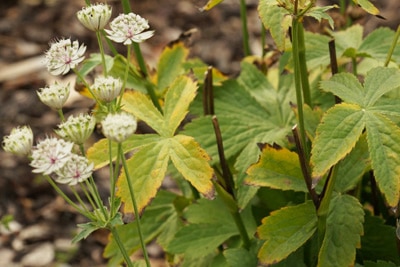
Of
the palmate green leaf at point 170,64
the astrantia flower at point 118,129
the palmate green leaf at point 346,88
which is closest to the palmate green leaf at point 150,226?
the palmate green leaf at point 170,64

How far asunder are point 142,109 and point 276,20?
0.32m

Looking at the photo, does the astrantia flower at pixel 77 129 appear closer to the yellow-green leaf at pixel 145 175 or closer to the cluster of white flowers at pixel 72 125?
the cluster of white flowers at pixel 72 125

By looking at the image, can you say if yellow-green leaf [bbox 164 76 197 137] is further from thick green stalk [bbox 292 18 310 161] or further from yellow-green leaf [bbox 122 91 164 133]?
thick green stalk [bbox 292 18 310 161]

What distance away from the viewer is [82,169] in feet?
3.16

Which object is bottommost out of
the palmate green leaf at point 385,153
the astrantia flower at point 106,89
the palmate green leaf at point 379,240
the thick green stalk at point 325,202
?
the palmate green leaf at point 379,240

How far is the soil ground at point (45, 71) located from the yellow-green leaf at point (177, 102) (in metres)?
1.14

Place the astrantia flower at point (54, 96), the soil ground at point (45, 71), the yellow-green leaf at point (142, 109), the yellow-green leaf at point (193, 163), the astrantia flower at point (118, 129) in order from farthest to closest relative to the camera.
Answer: the soil ground at point (45, 71), the yellow-green leaf at point (142, 109), the yellow-green leaf at point (193, 163), the astrantia flower at point (54, 96), the astrantia flower at point (118, 129)

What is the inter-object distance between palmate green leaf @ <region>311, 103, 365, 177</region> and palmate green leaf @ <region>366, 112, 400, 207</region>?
0.02 m

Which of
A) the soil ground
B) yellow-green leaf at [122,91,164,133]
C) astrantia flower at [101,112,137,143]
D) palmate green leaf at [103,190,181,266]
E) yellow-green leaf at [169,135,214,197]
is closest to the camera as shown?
astrantia flower at [101,112,137,143]

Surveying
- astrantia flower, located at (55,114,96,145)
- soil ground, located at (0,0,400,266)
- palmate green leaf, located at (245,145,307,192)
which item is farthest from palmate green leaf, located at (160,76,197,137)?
soil ground, located at (0,0,400,266)

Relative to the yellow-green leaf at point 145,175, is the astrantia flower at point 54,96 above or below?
above

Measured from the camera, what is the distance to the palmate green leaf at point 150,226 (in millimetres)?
1548

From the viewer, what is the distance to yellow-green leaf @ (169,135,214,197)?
116cm

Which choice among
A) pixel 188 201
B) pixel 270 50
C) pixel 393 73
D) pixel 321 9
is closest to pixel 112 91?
pixel 321 9
